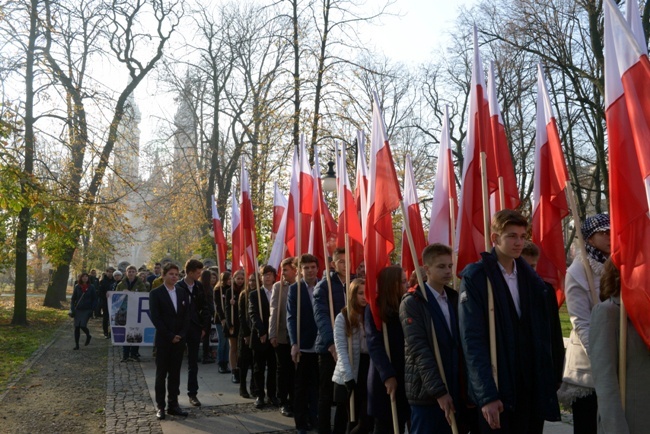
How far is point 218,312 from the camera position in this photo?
470 inches

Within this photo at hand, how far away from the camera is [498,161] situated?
5930 millimetres

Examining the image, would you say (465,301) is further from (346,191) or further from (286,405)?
(286,405)

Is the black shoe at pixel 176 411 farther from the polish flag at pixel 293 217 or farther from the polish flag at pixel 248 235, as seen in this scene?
the polish flag at pixel 293 217

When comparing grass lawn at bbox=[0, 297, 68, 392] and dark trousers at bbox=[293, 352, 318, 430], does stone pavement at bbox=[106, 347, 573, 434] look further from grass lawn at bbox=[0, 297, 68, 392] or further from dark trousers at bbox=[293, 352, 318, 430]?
grass lawn at bbox=[0, 297, 68, 392]

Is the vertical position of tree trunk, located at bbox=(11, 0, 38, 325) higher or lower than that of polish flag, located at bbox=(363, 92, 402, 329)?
higher

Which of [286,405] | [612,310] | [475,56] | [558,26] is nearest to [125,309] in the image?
[286,405]

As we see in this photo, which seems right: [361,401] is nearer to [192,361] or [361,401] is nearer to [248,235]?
[192,361]

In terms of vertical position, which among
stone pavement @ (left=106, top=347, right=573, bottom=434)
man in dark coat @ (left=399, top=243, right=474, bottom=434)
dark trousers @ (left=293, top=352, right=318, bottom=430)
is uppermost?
man in dark coat @ (left=399, top=243, right=474, bottom=434)

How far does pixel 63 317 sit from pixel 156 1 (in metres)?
13.0

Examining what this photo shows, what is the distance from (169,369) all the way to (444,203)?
3.99 metres

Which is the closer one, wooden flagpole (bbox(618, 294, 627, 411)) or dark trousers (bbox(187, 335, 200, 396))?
wooden flagpole (bbox(618, 294, 627, 411))

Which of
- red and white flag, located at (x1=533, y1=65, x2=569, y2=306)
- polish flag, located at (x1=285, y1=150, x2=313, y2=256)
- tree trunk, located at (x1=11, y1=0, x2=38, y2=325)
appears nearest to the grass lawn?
tree trunk, located at (x1=11, y1=0, x2=38, y2=325)

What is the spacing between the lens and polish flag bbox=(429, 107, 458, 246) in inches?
281

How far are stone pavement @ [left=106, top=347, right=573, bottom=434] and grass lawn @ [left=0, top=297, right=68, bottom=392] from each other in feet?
7.20
